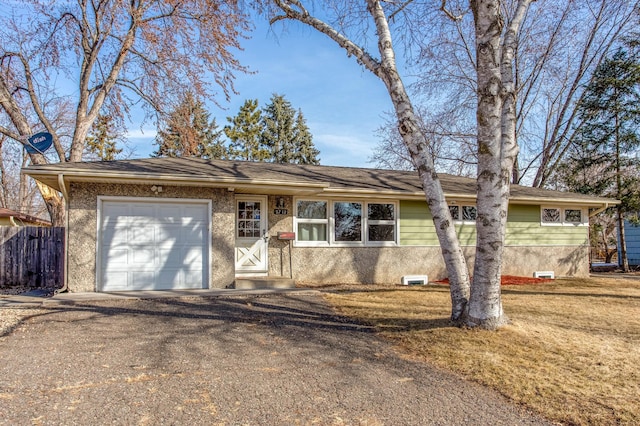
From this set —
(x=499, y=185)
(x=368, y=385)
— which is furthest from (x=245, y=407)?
(x=499, y=185)

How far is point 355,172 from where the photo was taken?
13.0m

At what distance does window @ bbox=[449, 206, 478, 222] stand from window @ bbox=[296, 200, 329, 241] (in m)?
3.77

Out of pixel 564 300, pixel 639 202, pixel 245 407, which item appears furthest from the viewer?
pixel 639 202

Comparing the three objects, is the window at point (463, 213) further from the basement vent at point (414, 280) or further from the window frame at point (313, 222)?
the window frame at point (313, 222)

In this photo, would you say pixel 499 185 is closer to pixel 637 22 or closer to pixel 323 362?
pixel 323 362

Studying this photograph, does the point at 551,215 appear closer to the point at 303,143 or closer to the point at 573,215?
the point at 573,215

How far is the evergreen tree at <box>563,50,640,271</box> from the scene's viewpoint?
55.6ft

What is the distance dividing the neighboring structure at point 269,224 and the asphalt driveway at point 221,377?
104 inches

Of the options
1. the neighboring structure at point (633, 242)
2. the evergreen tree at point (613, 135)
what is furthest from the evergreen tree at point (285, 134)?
the neighboring structure at point (633, 242)

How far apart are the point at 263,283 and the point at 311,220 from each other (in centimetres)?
223

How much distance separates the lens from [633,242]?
19094 millimetres

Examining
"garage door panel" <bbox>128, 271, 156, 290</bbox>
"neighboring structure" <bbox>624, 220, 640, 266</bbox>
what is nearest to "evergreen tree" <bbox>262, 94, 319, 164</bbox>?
"neighboring structure" <bbox>624, 220, 640, 266</bbox>

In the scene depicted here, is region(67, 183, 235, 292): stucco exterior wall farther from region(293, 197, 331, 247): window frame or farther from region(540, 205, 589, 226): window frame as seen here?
region(540, 205, 589, 226): window frame

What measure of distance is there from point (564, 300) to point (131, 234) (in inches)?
344
